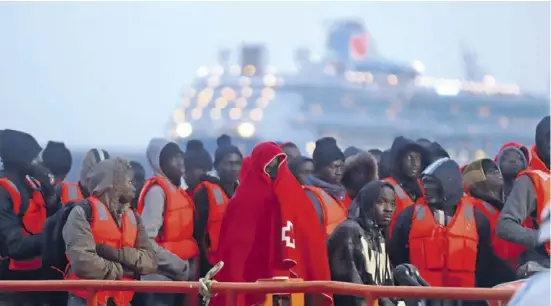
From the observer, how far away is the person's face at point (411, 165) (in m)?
7.54

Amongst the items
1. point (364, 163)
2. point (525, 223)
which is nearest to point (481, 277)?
point (525, 223)

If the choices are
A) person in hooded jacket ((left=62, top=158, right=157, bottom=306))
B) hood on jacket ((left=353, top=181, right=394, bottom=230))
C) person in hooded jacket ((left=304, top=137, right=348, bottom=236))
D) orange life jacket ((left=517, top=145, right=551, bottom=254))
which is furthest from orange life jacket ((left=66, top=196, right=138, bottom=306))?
orange life jacket ((left=517, top=145, right=551, bottom=254))

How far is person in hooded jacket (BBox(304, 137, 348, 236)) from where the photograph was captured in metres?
7.18

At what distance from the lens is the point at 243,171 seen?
654cm

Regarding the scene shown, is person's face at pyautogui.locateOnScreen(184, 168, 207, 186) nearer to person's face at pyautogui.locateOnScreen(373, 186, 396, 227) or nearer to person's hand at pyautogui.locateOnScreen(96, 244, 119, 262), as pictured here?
person's hand at pyautogui.locateOnScreen(96, 244, 119, 262)

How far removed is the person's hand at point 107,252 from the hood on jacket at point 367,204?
1.25m

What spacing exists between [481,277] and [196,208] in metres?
1.77

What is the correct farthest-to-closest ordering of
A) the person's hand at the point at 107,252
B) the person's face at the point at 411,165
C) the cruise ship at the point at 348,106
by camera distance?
the cruise ship at the point at 348,106 < the person's face at the point at 411,165 < the person's hand at the point at 107,252

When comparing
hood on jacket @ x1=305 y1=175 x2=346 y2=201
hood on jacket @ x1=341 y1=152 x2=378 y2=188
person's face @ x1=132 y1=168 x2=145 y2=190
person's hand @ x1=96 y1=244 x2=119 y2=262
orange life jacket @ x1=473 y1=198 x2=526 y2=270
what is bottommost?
orange life jacket @ x1=473 y1=198 x2=526 y2=270

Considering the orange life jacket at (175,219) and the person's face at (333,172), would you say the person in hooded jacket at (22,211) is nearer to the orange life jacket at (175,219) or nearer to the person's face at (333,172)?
the orange life jacket at (175,219)

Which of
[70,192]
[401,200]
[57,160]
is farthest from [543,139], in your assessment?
[57,160]

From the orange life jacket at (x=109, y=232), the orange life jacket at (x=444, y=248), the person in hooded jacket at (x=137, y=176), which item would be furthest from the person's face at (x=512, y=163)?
the orange life jacket at (x=109, y=232)

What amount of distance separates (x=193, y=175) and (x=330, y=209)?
42.1 inches

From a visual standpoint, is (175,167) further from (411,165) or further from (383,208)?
(383,208)
